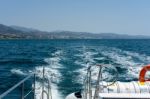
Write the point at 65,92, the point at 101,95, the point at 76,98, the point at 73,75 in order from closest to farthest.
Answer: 1. the point at 101,95
2. the point at 76,98
3. the point at 65,92
4. the point at 73,75

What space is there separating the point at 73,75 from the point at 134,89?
435 inches

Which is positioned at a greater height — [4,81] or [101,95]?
[101,95]

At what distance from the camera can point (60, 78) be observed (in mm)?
16625

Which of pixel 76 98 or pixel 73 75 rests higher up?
pixel 76 98

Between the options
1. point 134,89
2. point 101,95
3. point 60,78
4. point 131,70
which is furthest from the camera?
point 131,70

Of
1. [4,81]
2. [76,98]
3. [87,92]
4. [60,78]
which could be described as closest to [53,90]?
[60,78]

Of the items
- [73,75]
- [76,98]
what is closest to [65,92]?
[73,75]

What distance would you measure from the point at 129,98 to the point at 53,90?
7201 millimetres

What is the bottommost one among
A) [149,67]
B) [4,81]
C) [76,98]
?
[4,81]

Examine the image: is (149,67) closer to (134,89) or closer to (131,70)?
(134,89)

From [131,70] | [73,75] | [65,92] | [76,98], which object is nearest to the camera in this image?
[76,98]

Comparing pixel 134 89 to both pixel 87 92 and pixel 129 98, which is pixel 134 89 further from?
pixel 87 92

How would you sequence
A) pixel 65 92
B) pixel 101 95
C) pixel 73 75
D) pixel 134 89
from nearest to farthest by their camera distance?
pixel 101 95, pixel 134 89, pixel 65 92, pixel 73 75

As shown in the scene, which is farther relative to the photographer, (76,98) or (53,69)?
(53,69)
